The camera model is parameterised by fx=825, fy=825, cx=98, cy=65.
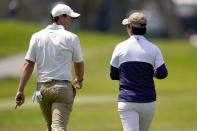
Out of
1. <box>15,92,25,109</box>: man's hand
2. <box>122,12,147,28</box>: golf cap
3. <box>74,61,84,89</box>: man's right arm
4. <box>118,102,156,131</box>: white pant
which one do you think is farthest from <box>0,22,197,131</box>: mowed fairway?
<box>122,12,147,28</box>: golf cap

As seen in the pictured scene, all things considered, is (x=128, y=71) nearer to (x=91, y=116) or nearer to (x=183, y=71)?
(x=91, y=116)

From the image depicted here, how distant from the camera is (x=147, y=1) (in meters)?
78.1

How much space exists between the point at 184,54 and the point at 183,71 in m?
2.96

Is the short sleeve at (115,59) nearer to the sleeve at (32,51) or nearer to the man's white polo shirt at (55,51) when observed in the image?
the man's white polo shirt at (55,51)

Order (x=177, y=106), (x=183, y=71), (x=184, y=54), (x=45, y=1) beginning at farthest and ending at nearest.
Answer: (x=45, y=1) → (x=184, y=54) → (x=183, y=71) → (x=177, y=106)

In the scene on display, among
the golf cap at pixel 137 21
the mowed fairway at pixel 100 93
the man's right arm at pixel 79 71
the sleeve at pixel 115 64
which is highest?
the golf cap at pixel 137 21

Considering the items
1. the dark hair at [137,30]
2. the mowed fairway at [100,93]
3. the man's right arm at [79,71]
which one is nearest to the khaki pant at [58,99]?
the man's right arm at [79,71]

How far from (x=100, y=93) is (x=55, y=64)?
22918 mm

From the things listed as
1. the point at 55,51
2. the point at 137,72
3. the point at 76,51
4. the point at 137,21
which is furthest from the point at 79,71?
the point at 137,21

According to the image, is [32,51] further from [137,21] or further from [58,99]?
[137,21]

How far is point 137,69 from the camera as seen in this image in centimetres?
937

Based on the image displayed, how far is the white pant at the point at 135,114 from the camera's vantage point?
9.22m

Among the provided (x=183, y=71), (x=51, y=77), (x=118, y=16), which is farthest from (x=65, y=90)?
(x=118, y=16)

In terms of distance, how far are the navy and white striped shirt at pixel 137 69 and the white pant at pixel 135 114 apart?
6 cm
